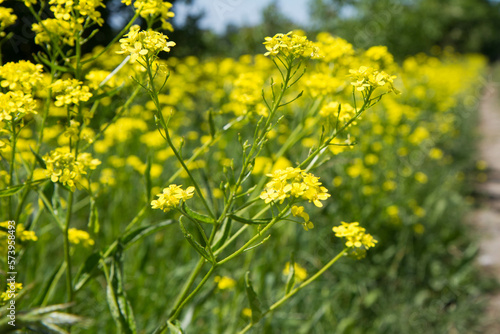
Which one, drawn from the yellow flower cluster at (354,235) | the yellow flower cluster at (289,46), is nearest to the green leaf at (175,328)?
the yellow flower cluster at (354,235)

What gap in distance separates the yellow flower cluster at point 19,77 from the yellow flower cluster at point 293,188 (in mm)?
583

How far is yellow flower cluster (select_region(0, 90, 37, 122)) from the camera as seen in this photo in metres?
0.89

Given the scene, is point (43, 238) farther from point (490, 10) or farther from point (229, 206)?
point (490, 10)

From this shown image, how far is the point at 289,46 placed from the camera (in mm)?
938

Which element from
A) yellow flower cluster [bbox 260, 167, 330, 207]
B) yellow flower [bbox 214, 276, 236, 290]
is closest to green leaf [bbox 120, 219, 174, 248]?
yellow flower cluster [bbox 260, 167, 330, 207]

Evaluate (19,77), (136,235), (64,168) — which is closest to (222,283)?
(136,235)

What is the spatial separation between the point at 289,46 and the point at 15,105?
1.90ft

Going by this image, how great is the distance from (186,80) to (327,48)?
2937 mm

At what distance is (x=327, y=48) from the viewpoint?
172cm

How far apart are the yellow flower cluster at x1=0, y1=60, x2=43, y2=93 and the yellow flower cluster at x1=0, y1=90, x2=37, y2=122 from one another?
29 mm

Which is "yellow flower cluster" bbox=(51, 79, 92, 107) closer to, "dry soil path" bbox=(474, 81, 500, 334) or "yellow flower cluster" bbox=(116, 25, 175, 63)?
"yellow flower cluster" bbox=(116, 25, 175, 63)

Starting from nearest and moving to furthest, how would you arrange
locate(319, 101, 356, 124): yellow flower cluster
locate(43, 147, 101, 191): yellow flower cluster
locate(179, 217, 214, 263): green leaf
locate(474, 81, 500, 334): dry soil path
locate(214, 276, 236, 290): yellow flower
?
locate(179, 217, 214, 263): green leaf, locate(43, 147, 101, 191): yellow flower cluster, locate(319, 101, 356, 124): yellow flower cluster, locate(214, 276, 236, 290): yellow flower, locate(474, 81, 500, 334): dry soil path

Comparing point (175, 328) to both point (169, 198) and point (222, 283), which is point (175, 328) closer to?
point (169, 198)

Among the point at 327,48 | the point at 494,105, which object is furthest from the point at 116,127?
the point at 494,105
